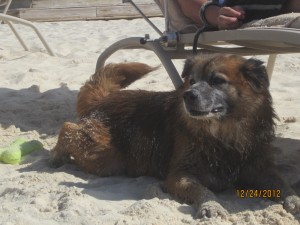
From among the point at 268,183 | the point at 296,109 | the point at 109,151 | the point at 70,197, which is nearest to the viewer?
the point at 70,197

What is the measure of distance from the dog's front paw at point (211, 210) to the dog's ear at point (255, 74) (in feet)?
2.16

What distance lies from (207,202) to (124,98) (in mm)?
1097

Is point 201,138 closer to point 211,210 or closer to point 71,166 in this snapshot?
point 211,210

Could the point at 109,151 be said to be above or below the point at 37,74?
above

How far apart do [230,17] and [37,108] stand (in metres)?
1.94

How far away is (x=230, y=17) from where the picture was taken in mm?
3350

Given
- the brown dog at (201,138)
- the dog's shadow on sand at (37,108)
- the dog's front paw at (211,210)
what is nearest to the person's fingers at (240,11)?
the brown dog at (201,138)

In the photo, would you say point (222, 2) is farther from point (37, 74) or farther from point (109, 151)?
point (37, 74)

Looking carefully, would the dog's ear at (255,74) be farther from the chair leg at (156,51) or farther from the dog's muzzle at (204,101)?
the chair leg at (156,51)

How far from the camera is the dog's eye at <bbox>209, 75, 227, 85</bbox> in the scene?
2730 mm

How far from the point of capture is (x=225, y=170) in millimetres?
2832

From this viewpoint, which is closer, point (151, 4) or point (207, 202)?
point (207, 202)

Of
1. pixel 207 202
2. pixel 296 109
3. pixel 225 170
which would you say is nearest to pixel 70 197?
pixel 207 202

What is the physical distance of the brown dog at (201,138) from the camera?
8.89 ft
